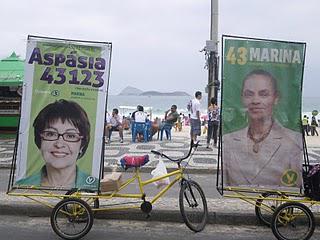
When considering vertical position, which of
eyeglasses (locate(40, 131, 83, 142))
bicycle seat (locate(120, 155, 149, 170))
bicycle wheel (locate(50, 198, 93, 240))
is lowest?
bicycle wheel (locate(50, 198, 93, 240))

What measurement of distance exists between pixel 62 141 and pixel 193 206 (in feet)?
6.36

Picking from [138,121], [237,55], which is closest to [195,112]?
[138,121]

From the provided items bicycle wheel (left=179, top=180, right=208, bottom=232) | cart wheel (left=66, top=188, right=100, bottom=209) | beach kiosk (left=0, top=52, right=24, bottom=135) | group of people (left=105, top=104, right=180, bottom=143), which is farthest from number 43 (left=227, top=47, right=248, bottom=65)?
beach kiosk (left=0, top=52, right=24, bottom=135)

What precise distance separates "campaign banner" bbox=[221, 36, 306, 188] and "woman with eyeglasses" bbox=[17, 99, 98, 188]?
184 cm

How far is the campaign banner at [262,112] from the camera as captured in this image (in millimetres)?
5309

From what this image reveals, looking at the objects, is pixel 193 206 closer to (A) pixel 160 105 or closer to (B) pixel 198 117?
(B) pixel 198 117

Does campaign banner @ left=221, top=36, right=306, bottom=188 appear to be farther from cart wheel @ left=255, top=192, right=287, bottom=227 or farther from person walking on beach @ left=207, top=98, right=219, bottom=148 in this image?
person walking on beach @ left=207, top=98, right=219, bottom=148

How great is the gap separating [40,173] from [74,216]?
0.72 meters

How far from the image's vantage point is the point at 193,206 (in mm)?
5609

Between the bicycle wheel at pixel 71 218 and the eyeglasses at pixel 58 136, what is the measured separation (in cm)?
77

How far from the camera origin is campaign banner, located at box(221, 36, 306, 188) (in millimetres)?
5309

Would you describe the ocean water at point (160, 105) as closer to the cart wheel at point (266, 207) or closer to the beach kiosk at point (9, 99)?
the beach kiosk at point (9, 99)

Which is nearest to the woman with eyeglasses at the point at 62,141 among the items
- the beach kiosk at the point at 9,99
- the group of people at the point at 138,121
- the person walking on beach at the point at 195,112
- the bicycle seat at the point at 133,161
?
the bicycle seat at the point at 133,161

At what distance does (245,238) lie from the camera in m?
5.48
